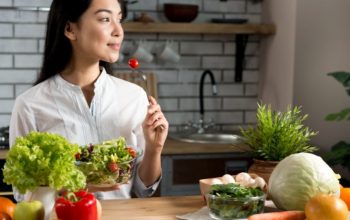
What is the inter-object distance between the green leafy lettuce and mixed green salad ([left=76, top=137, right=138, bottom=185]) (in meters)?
0.17

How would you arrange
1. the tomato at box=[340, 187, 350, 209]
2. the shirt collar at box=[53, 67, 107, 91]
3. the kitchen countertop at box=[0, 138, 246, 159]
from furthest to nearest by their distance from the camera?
the kitchen countertop at box=[0, 138, 246, 159] → the shirt collar at box=[53, 67, 107, 91] → the tomato at box=[340, 187, 350, 209]

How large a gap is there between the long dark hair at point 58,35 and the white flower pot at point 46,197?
2.86 ft

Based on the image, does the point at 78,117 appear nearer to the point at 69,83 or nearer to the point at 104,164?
the point at 69,83

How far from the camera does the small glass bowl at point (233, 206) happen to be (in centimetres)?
175

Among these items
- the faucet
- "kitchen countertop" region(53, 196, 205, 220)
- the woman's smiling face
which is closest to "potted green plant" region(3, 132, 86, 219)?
"kitchen countertop" region(53, 196, 205, 220)

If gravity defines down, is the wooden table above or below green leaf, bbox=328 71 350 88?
below

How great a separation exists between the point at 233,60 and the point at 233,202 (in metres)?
2.59

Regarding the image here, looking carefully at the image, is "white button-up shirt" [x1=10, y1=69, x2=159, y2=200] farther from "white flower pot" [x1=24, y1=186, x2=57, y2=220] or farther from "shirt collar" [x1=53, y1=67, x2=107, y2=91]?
"white flower pot" [x1=24, y1=186, x2=57, y2=220]

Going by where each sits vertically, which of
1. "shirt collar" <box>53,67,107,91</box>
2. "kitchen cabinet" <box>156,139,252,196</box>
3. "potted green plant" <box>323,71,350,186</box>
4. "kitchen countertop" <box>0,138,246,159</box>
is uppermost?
"shirt collar" <box>53,67,107,91</box>

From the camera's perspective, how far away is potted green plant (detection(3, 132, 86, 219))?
155 cm

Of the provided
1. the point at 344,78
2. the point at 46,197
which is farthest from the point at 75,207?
the point at 344,78

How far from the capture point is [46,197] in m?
1.61

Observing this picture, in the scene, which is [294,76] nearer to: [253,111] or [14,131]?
[253,111]

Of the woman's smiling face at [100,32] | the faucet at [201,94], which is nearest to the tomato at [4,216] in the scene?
the woman's smiling face at [100,32]
